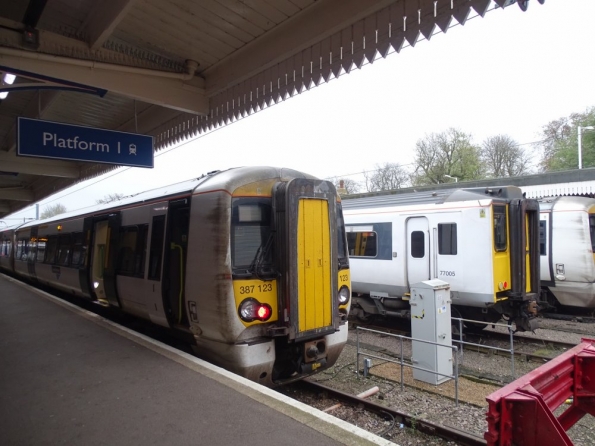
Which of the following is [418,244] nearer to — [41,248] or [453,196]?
[453,196]

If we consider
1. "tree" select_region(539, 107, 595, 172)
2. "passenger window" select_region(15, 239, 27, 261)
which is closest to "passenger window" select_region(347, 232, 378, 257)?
"passenger window" select_region(15, 239, 27, 261)

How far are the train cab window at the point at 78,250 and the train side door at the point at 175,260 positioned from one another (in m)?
4.35

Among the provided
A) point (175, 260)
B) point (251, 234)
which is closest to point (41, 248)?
point (175, 260)

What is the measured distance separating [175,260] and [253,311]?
4.89ft

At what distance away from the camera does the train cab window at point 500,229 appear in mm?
8461

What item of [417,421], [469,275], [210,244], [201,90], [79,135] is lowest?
[417,421]

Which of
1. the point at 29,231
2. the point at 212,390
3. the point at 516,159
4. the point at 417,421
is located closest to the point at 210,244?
the point at 212,390

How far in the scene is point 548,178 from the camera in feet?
53.2

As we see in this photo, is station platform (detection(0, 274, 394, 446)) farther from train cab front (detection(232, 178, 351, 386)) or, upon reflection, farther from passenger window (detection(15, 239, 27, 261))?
passenger window (detection(15, 239, 27, 261))

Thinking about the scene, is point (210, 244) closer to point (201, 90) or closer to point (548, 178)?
point (201, 90)

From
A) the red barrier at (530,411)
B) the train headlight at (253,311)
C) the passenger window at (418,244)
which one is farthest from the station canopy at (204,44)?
the passenger window at (418,244)

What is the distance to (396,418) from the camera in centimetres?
501

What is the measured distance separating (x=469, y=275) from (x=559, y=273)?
422 cm

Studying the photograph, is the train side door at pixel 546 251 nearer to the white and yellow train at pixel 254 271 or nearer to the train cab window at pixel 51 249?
the white and yellow train at pixel 254 271
